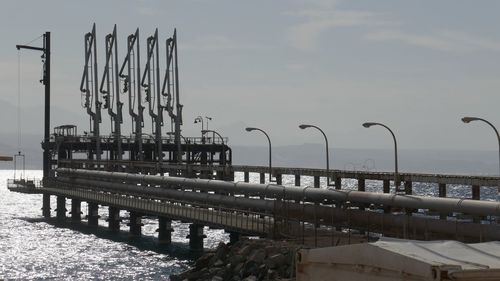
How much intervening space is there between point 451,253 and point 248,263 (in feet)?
90.2

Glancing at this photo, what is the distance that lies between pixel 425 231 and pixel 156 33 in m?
90.0

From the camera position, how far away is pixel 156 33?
131 meters

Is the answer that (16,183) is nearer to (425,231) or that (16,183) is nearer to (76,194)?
(76,194)

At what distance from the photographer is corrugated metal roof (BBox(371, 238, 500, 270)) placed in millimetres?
21234

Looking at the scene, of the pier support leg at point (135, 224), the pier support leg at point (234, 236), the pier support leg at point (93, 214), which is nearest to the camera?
the pier support leg at point (234, 236)

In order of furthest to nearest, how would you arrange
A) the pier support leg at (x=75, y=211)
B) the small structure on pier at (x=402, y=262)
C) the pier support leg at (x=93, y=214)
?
the pier support leg at (x=75, y=211)
the pier support leg at (x=93, y=214)
the small structure on pier at (x=402, y=262)

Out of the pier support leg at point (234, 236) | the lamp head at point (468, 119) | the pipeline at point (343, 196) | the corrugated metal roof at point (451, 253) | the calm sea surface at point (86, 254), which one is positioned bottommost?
the calm sea surface at point (86, 254)

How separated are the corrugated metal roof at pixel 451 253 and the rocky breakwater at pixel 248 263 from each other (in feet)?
59.3

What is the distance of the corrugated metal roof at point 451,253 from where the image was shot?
2123cm

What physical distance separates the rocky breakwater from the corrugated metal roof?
59.3 ft

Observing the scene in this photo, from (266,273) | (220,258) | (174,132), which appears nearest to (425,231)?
(266,273)

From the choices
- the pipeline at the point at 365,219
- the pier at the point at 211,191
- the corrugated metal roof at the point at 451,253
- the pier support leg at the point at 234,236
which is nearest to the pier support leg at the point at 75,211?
the pier at the point at 211,191

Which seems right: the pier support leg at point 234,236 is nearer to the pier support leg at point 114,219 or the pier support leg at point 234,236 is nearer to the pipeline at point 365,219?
the pipeline at point 365,219

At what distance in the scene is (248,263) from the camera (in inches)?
1950
